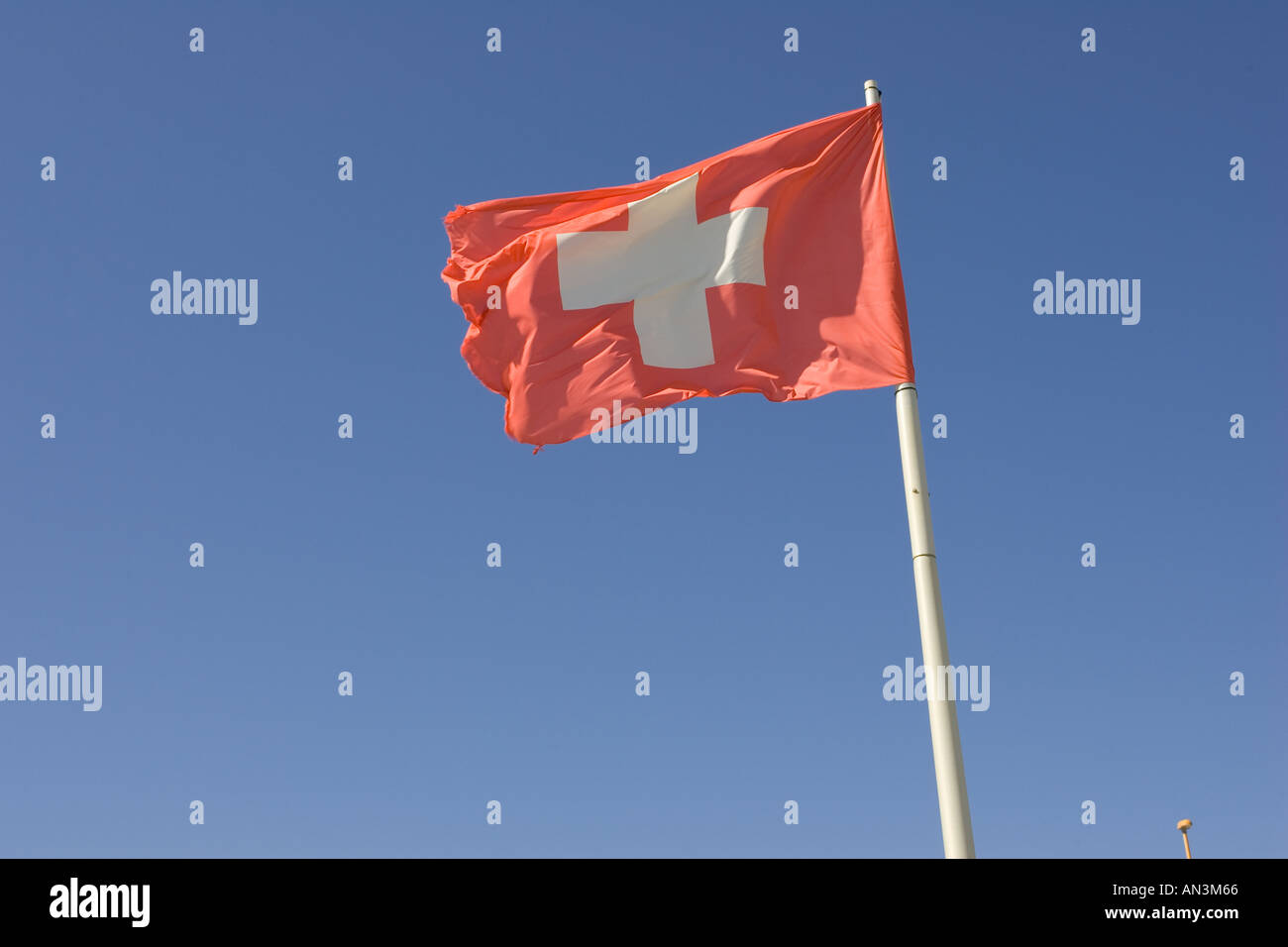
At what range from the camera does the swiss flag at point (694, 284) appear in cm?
1339

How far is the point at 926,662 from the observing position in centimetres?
1121

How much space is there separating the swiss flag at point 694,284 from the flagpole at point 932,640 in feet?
2.87

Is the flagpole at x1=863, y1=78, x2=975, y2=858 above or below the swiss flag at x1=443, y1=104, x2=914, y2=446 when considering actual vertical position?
below

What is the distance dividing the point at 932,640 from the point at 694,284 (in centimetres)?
509

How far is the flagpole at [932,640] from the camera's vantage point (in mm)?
10602

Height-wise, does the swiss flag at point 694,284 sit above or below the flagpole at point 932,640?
above

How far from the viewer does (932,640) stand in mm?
11242

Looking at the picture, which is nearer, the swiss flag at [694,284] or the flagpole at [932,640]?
the flagpole at [932,640]

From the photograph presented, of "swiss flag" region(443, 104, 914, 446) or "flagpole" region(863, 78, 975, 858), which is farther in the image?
"swiss flag" region(443, 104, 914, 446)

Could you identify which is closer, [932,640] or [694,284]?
[932,640]

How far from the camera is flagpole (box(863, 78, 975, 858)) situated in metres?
10.6

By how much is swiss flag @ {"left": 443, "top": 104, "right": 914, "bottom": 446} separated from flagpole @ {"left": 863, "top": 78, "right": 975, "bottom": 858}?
87 cm

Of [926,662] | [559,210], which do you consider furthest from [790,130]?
[926,662]
